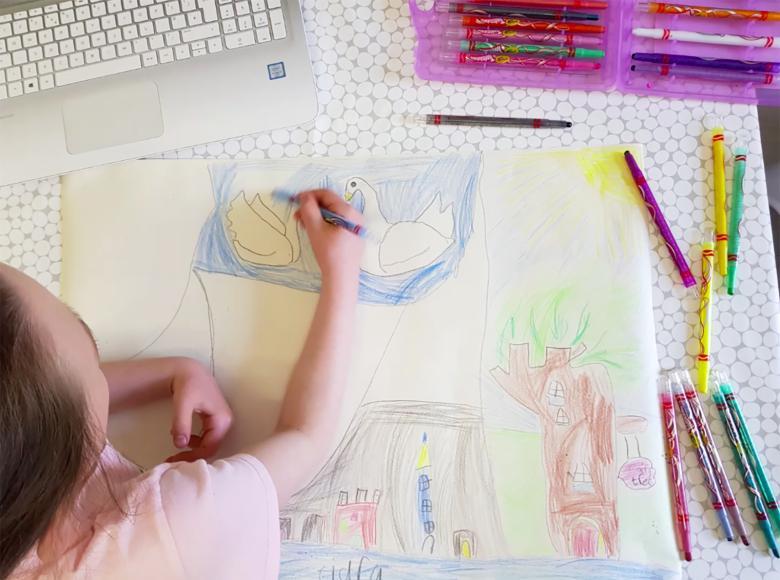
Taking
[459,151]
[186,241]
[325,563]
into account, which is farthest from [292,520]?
[459,151]

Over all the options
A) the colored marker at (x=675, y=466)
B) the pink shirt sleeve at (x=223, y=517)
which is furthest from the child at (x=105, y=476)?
the colored marker at (x=675, y=466)

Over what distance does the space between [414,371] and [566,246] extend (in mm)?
A: 196

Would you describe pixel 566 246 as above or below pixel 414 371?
above

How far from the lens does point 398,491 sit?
0.64 meters

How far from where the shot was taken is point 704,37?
28.0 inches

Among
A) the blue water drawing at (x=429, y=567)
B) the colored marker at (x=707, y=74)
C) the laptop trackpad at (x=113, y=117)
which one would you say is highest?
the laptop trackpad at (x=113, y=117)

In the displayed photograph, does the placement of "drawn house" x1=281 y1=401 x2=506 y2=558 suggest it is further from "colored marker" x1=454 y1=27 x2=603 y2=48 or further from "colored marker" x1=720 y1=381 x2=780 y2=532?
"colored marker" x1=454 y1=27 x2=603 y2=48

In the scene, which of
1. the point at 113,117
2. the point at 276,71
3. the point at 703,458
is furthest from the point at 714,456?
the point at 113,117

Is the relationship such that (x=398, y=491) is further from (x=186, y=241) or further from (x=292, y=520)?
(x=186, y=241)

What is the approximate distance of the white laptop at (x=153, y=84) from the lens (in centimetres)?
73

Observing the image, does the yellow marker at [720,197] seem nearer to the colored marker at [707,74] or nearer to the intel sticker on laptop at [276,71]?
the colored marker at [707,74]

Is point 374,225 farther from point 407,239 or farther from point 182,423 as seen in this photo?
point 182,423

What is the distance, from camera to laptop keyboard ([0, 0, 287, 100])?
0.73 m

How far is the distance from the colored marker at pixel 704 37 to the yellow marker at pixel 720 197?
90 mm
